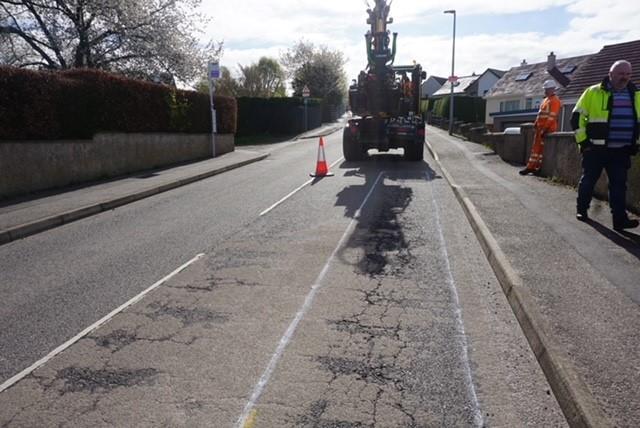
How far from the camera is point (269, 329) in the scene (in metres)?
4.36

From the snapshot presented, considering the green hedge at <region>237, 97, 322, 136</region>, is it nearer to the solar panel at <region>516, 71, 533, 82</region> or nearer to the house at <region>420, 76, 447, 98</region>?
the solar panel at <region>516, 71, 533, 82</region>

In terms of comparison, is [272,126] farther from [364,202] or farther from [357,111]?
[364,202]

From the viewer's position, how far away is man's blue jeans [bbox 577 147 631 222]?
6.77 metres

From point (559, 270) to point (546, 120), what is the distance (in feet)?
26.2

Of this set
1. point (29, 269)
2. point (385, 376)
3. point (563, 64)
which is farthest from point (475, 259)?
point (563, 64)

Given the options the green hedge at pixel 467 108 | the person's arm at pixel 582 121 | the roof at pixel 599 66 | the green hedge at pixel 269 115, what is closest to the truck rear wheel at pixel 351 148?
the person's arm at pixel 582 121

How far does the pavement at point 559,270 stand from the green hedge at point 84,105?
1729mm

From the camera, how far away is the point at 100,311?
483cm

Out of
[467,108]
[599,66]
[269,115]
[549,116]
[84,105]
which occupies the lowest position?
[549,116]

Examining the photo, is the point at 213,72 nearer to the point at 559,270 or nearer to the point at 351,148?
the point at 351,148

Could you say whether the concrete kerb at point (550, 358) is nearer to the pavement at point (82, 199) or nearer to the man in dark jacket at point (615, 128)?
the man in dark jacket at point (615, 128)

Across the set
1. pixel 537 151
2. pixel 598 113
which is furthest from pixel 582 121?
pixel 537 151

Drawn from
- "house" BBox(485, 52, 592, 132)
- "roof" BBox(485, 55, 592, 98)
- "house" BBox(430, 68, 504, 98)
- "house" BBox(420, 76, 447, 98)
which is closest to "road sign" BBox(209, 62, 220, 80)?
"house" BBox(485, 52, 592, 132)

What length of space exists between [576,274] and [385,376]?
9.12 ft
